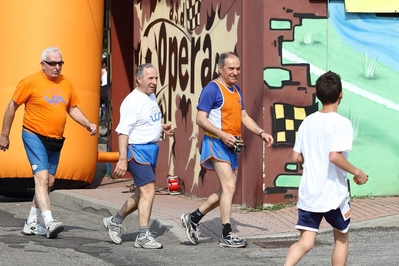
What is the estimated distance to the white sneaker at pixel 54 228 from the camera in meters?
9.28

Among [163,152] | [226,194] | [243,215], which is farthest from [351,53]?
[163,152]

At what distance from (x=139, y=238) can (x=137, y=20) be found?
6.93 m

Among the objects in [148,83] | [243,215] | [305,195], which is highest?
[148,83]

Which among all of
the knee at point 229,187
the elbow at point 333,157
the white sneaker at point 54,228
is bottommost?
the white sneaker at point 54,228

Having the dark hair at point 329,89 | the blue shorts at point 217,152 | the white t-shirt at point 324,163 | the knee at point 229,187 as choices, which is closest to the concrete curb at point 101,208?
the knee at point 229,187

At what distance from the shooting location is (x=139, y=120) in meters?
8.91

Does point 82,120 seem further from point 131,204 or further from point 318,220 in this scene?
point 318,220

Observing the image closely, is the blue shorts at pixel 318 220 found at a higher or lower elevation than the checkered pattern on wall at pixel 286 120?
lower

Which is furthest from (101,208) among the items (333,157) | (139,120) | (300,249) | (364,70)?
(333,157)

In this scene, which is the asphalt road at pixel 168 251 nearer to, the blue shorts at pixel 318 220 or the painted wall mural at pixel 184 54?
the blue shorts at pixel 318 220

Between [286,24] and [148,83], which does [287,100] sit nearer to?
[286,24]

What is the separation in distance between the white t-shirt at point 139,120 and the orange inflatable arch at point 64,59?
4507 mm

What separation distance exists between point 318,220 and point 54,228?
3.47 m

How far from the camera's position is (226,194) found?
348 inches
